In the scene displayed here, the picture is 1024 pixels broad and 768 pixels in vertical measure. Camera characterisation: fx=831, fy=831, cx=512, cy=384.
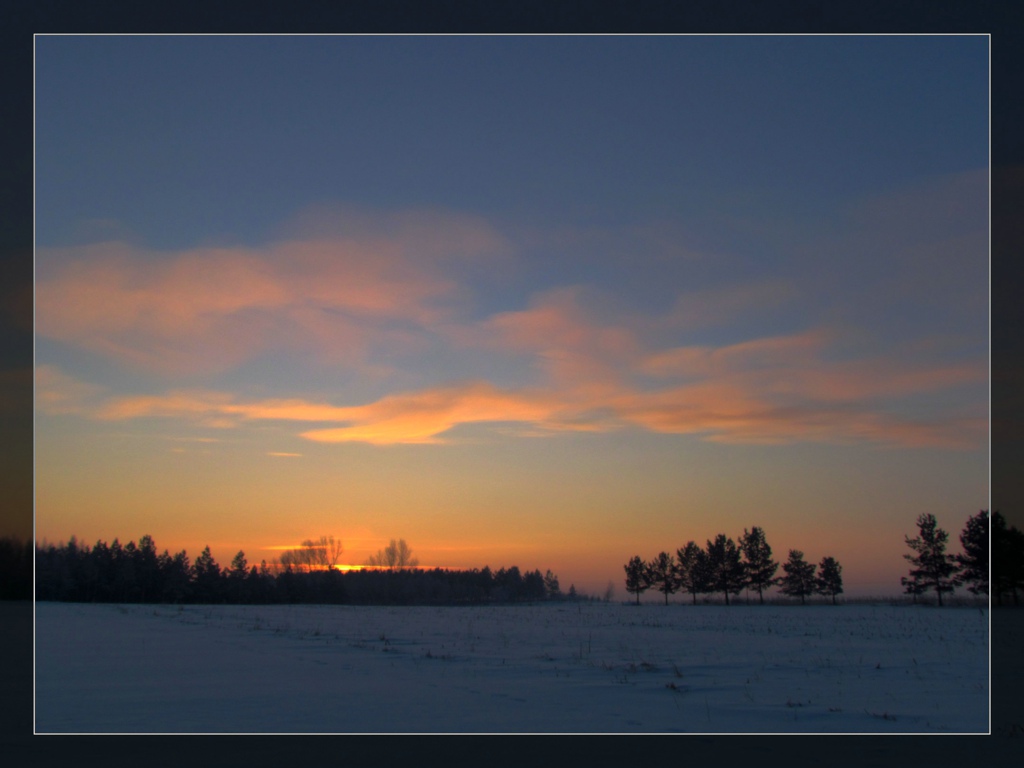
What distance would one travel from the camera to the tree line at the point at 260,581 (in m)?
50.1

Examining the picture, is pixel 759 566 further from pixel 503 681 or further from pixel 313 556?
pixel 503 681

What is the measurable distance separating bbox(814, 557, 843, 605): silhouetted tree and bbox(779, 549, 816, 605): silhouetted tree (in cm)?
45

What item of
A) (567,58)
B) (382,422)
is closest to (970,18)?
(567,58)

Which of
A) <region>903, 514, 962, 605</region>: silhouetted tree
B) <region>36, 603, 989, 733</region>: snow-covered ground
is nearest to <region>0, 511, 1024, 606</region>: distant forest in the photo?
<region>903, 514, 962, 605</region>: silhouetted tree

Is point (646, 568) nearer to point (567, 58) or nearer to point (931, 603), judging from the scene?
point (931, 603)

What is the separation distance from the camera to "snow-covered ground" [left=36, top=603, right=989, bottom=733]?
365 inches

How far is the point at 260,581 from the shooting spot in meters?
57.8

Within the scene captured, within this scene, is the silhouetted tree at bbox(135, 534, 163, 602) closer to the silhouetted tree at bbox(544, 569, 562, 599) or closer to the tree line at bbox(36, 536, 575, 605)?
the tree line at bbox(36, 536, 575, 605)

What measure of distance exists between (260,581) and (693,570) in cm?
3009

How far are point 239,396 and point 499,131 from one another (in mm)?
9154

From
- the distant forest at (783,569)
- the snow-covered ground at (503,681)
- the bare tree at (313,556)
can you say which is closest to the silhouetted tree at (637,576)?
the distant forest at (783,569)

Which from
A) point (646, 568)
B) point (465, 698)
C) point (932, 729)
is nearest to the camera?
point (932, 729)

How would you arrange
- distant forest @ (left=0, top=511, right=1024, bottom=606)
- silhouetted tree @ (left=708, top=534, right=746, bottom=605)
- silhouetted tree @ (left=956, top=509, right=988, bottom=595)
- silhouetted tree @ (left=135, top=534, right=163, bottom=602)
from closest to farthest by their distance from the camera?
1. silhouetted tree @ (left=956, top=509, right=988, bottom=595)
2. distant forest @ (left=0, top=511, right=1024, bottom=606)
3. silhouetted tree @ (left=135, top=534, right=163, bottom=602)
4. silhouetted tree @ (left=708, top=534, right=746, bottom=605)

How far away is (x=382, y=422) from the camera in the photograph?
20859 mm
